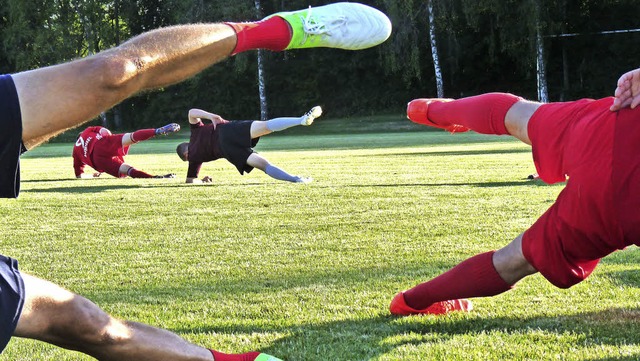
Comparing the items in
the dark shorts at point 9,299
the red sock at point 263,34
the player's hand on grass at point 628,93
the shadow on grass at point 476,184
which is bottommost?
the shadow on grass at point 476,184

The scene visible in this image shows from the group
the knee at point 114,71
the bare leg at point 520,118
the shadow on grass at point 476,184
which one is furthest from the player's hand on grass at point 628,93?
the shadow on grass at point 476,184

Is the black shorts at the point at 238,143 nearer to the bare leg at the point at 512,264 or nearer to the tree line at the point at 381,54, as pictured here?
the bare leg at the point at 512,264

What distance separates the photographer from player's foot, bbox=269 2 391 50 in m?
2.86

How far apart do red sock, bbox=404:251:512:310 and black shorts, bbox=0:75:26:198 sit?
2.07 metres

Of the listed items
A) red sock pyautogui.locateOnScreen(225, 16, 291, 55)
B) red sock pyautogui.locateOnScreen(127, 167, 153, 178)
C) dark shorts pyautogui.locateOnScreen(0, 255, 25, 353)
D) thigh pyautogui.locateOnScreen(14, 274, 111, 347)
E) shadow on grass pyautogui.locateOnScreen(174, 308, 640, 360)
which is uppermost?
red sock pyautogui.locateOnScreen(225, 16, 291, 55)

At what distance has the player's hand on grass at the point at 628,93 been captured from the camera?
276cm

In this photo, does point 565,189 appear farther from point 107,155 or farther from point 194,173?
point 107,155

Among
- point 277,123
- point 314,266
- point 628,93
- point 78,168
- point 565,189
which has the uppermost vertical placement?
point 628,93

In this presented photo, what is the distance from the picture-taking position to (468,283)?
353cm

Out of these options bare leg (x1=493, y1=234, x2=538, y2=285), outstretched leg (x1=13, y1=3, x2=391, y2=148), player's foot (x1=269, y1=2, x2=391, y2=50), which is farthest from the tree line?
outstretched leg (x1=13, y1=3, x2=391, y2=148)

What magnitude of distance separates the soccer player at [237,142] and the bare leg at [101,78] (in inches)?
326

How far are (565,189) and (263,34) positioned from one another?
1255mm

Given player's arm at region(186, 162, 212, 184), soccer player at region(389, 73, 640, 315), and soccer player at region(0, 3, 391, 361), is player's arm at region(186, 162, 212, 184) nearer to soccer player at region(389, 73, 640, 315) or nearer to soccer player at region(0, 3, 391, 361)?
soccer player at region(389, 73, 640, 315)

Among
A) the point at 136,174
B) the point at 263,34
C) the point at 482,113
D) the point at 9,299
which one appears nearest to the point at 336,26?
the point at 263,34
